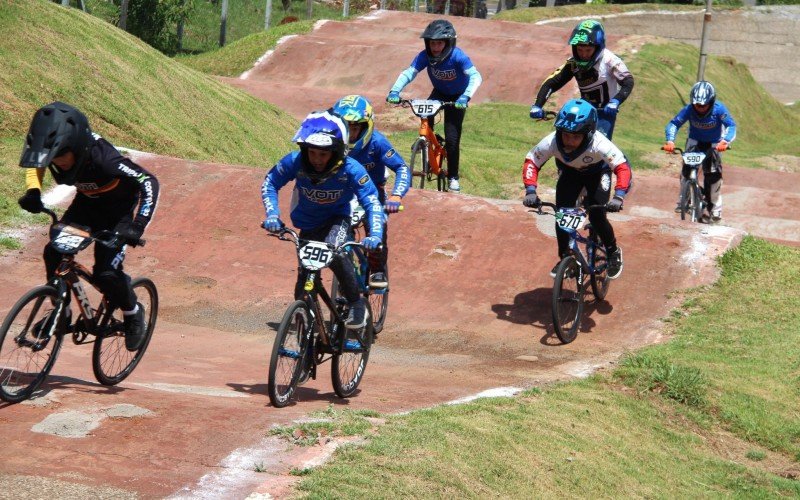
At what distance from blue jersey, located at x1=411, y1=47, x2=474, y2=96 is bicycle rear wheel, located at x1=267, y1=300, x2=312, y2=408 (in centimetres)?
685

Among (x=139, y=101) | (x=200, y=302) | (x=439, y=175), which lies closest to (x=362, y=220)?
(x=200, y=302)

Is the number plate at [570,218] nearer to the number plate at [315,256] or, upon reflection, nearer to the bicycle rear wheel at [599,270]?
the bicycle rear wheel at [599,270]

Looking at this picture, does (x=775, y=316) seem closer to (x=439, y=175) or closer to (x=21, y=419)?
(x=439, y=175)

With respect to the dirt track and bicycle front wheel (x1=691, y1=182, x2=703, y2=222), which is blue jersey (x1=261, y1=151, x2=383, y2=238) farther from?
bicycle front wheel (x1=691, y1=182, x2=703, y2=222)

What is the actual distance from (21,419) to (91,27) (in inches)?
598

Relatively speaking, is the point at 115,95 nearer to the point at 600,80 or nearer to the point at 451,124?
the point at 451,124

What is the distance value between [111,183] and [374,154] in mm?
3459

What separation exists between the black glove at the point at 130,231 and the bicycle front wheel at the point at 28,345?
59cm

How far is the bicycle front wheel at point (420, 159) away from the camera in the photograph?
1445 centimetres

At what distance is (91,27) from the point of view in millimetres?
20094

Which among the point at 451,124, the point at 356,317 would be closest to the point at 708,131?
the point at 451,124

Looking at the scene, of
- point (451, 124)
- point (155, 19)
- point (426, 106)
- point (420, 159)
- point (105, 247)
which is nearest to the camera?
point (105, 247)

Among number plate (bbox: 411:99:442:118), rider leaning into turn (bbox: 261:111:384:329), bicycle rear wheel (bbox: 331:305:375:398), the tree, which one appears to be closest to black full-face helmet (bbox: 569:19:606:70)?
number plate (bbox: 411:99:442:118)

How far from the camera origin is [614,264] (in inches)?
452
